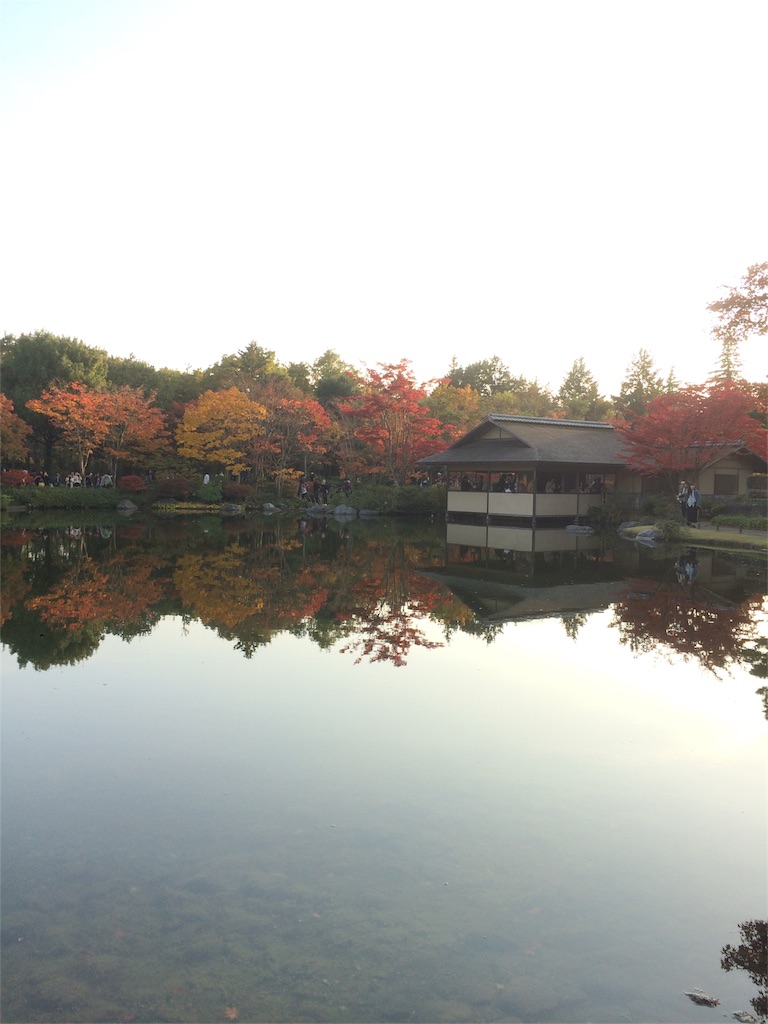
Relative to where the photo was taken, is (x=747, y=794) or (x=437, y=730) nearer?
(x=747, y=794)

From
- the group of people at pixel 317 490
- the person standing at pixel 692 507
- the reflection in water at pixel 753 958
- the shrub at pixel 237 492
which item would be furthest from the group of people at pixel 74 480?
the reflection in water at pixel 753 958

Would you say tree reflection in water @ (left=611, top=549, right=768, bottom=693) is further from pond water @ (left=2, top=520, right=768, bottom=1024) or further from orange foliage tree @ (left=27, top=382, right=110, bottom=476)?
orange foliage tree @ (left=27, top=382, right=110, bottom=476)

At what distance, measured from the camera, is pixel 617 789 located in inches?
207

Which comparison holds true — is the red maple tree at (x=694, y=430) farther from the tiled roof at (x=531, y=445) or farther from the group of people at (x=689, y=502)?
the tiled roof at (x=531, y=445)

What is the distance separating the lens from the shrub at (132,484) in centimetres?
3578

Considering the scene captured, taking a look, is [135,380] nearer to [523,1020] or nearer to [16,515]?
[16,515]

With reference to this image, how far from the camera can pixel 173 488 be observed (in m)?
35.3

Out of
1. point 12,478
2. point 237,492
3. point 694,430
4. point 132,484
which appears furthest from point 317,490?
point 694,430

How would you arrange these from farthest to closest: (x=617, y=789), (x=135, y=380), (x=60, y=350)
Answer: (x=135, y=380) < (x=60, y=350) < (x=617, y=789)

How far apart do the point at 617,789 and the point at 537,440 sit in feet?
73.8

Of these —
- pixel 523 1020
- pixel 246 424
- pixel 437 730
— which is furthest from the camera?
pixel 246 424

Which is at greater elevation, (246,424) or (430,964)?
(246,424)

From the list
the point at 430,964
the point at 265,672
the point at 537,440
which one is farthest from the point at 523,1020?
the point at 537,440

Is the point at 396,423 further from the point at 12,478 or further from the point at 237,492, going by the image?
the point at 12,478
